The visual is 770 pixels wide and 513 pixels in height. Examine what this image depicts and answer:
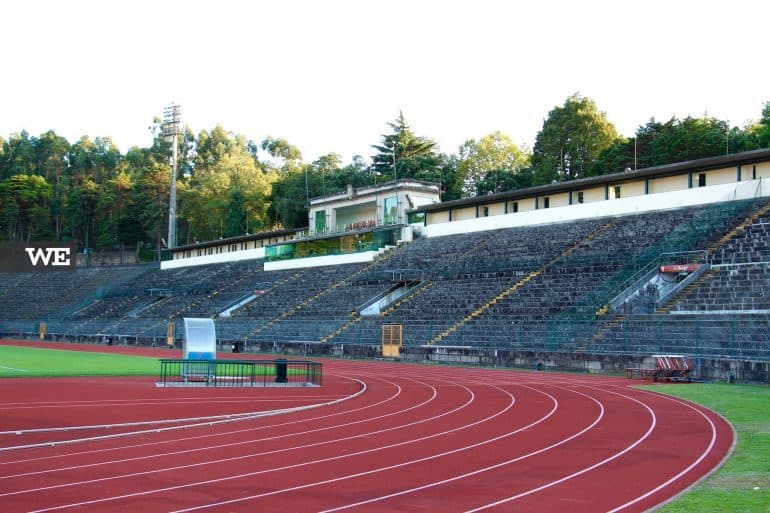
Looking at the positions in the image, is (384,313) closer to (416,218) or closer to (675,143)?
(416,218)

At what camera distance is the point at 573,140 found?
7231 cm

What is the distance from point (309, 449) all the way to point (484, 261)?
31631 mm

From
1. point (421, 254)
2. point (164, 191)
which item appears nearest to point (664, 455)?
point (421, 254)

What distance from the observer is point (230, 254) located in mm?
70125

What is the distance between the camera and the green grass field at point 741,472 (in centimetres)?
823

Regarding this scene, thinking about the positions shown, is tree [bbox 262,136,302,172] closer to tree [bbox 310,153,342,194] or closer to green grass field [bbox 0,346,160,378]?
tree [bbox 310,153,342,194]

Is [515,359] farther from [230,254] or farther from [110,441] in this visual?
[230,254]

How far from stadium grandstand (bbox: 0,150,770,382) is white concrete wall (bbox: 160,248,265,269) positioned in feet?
1.78

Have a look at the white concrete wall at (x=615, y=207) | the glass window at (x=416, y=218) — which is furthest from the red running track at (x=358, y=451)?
the glass window at (x=416, y=218)

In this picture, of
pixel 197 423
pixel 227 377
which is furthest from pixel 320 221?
pixel 197 423

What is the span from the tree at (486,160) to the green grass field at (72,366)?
148ft

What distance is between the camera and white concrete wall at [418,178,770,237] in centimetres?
3672

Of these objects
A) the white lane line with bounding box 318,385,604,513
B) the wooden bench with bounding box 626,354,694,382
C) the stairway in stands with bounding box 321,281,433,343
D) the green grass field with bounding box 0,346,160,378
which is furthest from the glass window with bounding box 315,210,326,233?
the white lane line with bounding box 318,385,604,513

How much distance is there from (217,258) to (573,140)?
3288 cm
